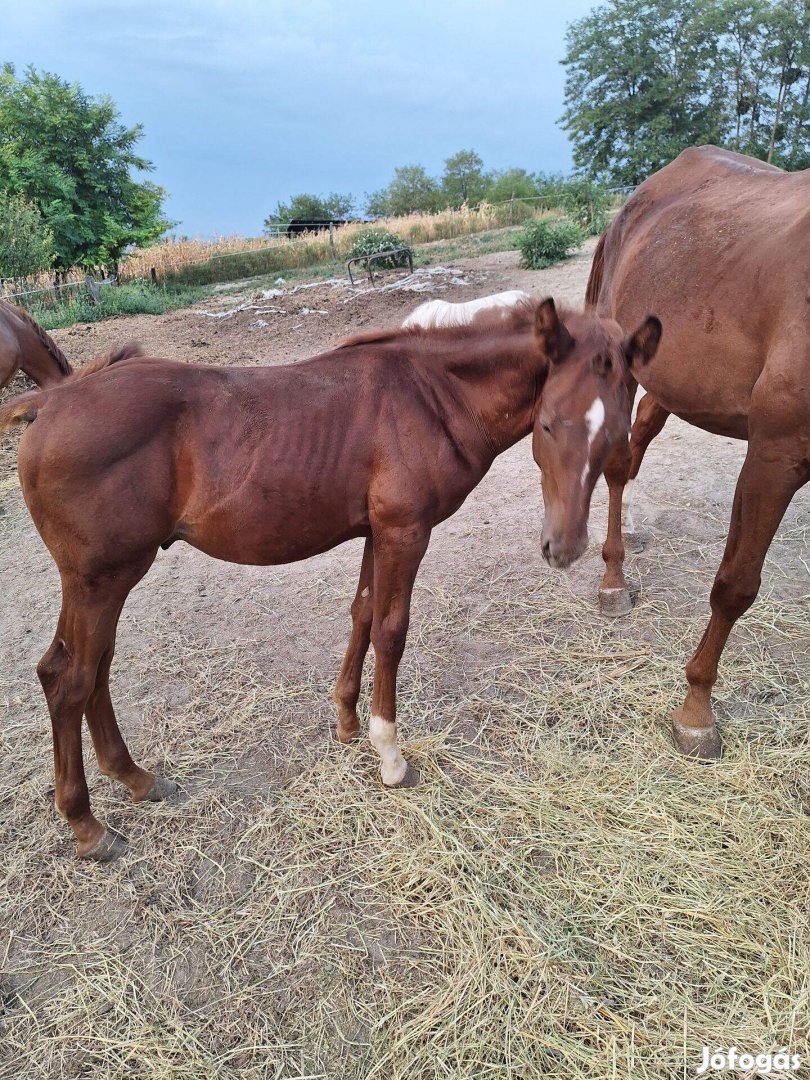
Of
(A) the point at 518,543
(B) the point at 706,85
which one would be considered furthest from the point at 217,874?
(B) the point at 706,85

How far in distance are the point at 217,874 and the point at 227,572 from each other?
2.50m

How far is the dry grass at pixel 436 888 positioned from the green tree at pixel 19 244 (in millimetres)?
17660

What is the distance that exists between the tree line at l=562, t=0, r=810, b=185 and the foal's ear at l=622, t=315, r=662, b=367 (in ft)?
121

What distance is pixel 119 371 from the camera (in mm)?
2273

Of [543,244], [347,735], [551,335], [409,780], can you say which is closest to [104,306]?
[543,244]

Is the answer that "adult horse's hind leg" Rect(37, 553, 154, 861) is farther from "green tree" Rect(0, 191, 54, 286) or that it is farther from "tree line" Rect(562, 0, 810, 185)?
"tree line" Rect(562, 0, 810, 185)

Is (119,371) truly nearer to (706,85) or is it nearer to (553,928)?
(553,928)

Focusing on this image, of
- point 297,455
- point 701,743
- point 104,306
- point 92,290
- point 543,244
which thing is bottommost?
point 701,743

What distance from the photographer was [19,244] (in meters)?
16.6

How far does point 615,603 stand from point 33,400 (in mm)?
3136

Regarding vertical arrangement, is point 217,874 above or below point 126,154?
below

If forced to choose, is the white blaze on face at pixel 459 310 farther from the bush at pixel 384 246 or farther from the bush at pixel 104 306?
the bush at pixel 384 246

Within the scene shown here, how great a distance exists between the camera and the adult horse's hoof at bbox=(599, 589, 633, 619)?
12.6 feet

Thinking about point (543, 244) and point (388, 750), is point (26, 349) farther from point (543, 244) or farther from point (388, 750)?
point (543, 244)
